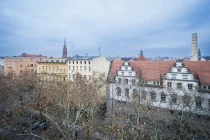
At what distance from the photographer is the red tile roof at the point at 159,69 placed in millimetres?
26767

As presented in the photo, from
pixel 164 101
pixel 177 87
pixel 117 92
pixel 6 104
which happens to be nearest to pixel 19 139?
pixel 6 104

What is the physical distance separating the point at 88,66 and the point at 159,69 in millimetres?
19890

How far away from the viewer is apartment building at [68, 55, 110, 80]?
144ft

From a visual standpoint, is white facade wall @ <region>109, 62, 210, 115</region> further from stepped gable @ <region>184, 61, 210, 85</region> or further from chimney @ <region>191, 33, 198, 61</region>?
chimney @ <region>191, 33, 198, 61</region>

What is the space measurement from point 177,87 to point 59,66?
35.3 meters

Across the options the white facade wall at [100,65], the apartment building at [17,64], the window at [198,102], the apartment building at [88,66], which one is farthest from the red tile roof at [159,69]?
the apartment building at [17,64]

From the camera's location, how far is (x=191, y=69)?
28.2 meters

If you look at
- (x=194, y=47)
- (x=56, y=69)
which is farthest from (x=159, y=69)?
(x=56, y=69)

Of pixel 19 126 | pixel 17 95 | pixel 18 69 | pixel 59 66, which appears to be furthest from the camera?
pixel 18 69

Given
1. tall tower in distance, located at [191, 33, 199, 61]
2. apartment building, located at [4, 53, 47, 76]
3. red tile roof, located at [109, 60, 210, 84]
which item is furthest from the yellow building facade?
tall tower in distance, located at [191, 33, 199, 61]

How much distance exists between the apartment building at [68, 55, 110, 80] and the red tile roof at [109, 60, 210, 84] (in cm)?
735

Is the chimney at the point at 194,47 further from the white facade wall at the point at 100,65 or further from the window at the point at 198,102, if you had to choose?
the white facade wall at the point at 100,65

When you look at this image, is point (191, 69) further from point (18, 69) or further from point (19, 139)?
point (18, 69)

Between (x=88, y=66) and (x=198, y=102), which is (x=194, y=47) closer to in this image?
(x=198, y=102)
